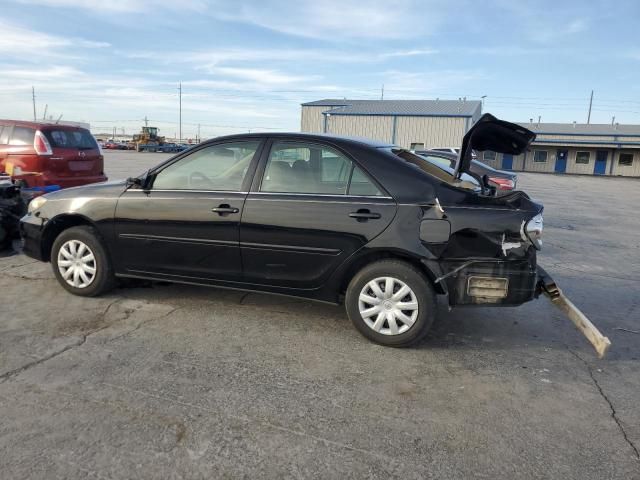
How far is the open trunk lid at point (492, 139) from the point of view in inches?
160

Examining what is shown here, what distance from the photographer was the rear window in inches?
337

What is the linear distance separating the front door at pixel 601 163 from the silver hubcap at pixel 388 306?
1801 inches

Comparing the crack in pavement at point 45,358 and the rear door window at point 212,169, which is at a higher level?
the rear door window at point 212,169

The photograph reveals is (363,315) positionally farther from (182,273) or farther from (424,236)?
(182,273)

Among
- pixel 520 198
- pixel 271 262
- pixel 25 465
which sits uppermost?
pixel 520 198

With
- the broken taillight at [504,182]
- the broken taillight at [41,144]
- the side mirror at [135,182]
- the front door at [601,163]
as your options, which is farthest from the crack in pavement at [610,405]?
the front door at [601,163]

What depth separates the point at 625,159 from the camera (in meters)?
42.7

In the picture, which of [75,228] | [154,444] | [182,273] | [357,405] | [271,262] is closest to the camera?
[154,444]

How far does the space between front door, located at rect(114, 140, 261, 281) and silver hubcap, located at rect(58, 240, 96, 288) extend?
0.96 ft

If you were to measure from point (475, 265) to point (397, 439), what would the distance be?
155 centimetres

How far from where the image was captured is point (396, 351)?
3883 millimetres

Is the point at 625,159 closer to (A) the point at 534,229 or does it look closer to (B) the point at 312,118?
(B) the point at 312,118

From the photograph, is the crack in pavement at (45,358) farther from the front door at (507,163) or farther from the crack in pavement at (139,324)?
the front door at (507,163)

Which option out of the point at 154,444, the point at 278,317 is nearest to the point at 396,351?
the point at 278,317
